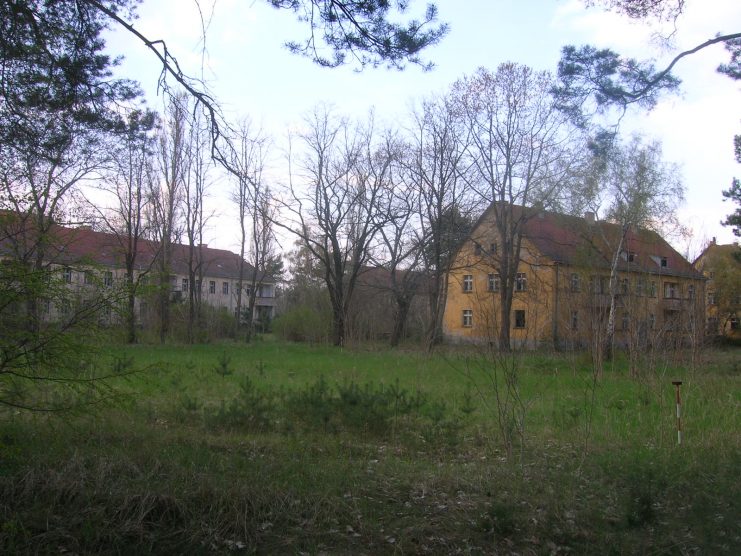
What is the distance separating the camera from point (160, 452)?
18.7 ft

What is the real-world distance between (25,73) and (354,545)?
568cm

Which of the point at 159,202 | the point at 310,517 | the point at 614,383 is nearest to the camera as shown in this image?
the point at 310,517

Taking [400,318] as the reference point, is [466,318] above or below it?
above

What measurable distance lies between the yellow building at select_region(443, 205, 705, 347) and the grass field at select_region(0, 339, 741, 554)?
1344 mm

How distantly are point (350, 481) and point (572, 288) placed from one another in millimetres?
10164

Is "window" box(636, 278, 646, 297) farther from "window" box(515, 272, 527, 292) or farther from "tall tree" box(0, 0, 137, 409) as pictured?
"window" box(515, 272, 527, 292)

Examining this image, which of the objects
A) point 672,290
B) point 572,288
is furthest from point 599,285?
point 672,290

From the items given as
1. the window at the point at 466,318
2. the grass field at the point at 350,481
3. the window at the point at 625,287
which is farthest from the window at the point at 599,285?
the window at the point at 466,318

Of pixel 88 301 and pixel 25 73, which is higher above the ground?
pixel 25 73

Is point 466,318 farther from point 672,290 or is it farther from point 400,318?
point 672,290

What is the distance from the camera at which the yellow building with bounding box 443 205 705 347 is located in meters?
9.55

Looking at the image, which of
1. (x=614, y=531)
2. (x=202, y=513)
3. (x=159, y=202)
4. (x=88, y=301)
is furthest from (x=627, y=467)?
(x=159, y=202)

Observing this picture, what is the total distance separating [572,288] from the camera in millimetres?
14336

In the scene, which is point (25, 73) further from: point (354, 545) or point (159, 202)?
point (159, 202)
